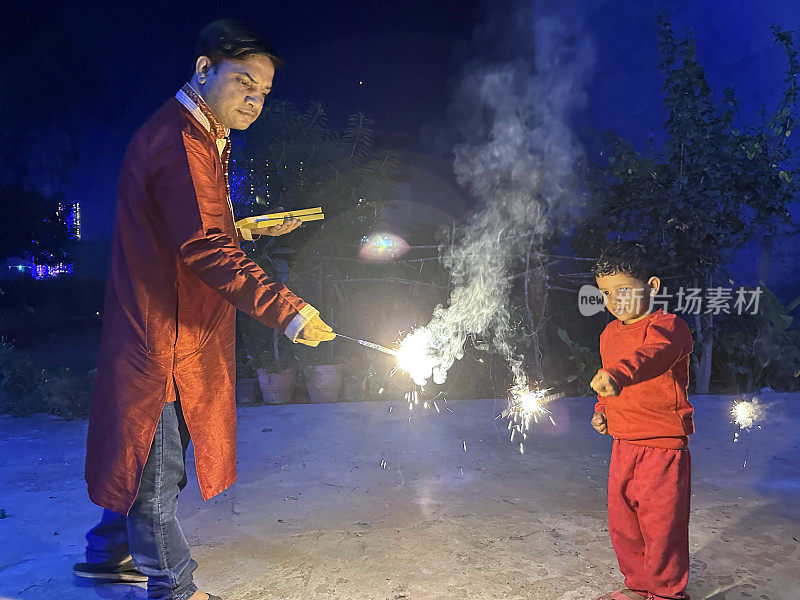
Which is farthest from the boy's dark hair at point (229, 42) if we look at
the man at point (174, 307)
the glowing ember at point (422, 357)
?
the glowing ember at point (422, 357)

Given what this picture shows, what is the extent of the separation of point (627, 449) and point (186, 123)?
6.99 ft

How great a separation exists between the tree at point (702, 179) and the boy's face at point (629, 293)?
501 centimetres

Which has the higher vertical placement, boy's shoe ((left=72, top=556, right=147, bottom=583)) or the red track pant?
the red track pant

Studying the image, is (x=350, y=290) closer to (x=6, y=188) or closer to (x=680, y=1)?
(x=680, y=1)

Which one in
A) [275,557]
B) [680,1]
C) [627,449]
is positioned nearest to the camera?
[627,449]

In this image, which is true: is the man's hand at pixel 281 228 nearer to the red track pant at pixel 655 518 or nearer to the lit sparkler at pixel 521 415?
the red track pant at pixel 655 518

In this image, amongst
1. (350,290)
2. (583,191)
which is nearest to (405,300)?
(350,290)

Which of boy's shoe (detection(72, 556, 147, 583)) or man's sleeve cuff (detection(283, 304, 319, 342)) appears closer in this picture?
man's sleeve cuff (detection(283, 304, 319, 342))

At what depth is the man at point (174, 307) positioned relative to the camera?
1.96m

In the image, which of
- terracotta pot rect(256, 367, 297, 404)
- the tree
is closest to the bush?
terracotta pot rect(256, 367, 297, 404)

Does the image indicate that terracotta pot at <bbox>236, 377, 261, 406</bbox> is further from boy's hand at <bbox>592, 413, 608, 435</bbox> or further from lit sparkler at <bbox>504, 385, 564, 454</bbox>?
boy's hand at <bbox>592, 413, 608, 435</bbox>

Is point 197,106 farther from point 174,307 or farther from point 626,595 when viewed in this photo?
point 626,595

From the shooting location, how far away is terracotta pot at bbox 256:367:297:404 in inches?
257

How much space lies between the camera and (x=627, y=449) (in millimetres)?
2316
